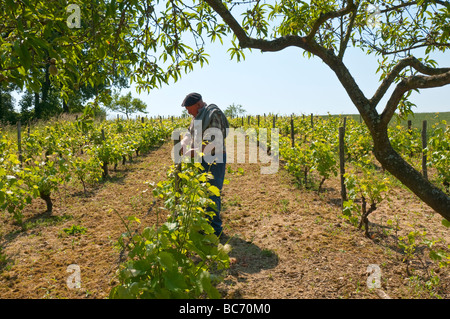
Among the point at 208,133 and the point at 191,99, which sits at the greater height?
the point at 191,99

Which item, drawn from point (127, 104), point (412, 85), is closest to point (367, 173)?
point (412, 85)

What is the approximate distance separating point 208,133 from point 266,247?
171cm

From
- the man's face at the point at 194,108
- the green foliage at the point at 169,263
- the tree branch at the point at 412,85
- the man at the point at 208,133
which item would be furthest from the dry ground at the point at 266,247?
the tree branch at the point at 412,85

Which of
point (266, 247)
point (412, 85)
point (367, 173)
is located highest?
point (412, 85)

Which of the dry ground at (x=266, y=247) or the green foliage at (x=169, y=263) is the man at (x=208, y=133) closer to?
the dry ground at (x=266, y=247)

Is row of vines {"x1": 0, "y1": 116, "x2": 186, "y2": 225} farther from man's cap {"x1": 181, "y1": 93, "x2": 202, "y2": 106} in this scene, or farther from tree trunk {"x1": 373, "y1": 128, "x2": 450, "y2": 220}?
tree trunk {"x1": 373, "y1": 128, "x2": 450, "y2": 220}

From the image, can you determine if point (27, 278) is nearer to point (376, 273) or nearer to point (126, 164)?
point (376, 273)

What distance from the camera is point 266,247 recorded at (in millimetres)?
4184

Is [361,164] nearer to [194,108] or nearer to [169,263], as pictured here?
[194,108]

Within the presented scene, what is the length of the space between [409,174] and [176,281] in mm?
1739

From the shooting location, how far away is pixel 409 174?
2.22m

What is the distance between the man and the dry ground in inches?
12.6

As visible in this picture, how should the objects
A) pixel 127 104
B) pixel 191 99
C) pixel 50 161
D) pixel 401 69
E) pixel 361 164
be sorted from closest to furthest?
pixel 401 69 < pixel 191 99 < pixel 50 161 < pixel 361 164 < pixel 127 104
